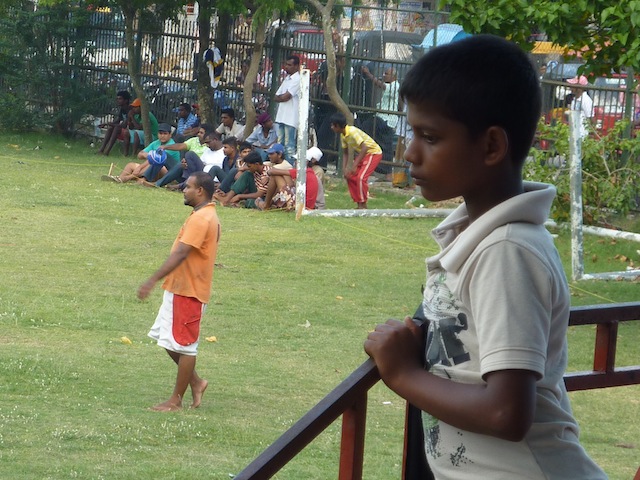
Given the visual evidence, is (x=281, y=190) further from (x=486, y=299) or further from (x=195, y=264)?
(x=486, y=299)

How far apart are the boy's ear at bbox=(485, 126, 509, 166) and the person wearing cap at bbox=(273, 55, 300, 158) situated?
57.4 feet

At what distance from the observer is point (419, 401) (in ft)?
5.93

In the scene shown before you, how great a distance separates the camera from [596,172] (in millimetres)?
14148

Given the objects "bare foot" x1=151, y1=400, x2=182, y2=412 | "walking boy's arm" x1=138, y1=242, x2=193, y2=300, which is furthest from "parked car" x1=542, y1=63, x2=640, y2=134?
"bare foot" x1=151, y1=400, x2=182, y2=412

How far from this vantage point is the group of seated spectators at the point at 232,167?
52.4 ft

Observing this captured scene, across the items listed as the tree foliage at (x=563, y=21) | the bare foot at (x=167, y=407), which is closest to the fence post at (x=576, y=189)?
the tree foliage at (x=563, y=21)

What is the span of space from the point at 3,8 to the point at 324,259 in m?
14.1

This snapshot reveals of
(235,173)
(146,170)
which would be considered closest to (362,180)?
(235,173)

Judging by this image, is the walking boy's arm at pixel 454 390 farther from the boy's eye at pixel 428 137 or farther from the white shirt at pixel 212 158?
the white shirt at pixel 212 158

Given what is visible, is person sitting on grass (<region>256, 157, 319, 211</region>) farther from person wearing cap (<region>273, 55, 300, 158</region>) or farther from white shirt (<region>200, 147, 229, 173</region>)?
person wearing cap (<region>273, 55, 300, 158</region>)

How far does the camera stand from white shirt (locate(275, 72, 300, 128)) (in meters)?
19.5

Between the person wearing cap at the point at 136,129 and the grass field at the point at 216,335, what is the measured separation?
5716 millimetres

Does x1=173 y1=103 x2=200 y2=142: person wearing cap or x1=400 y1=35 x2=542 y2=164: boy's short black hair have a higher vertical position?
x1=400 y1=35 x2=542 y2=164: boy's short black hair

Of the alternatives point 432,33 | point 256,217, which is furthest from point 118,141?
point 256,217
